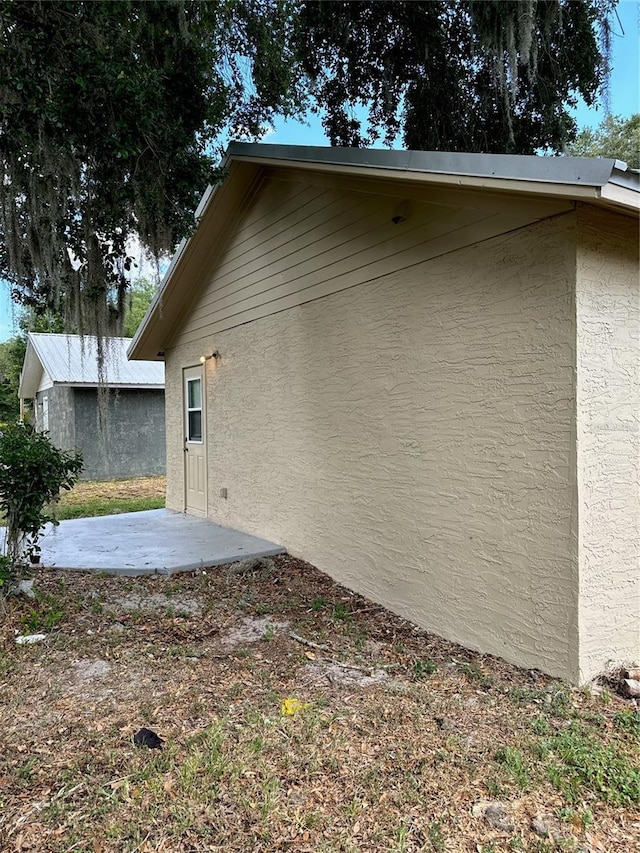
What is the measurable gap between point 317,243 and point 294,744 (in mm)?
4289

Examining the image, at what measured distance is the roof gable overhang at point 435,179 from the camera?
8.38 ft

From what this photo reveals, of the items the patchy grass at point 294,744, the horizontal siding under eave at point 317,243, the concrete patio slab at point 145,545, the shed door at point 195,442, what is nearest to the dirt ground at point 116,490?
the shed door at point 195,442

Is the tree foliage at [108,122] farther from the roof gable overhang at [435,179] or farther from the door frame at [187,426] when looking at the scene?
the door frame at [187,426]

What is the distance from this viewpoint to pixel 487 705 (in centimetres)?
282

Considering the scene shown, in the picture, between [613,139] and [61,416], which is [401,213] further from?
[613,139]

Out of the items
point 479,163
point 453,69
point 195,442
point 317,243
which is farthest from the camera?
point 195,442

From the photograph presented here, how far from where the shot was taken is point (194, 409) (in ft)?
27.1

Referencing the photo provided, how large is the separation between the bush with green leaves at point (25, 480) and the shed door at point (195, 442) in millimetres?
3613

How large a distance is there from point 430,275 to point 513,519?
1842 mm

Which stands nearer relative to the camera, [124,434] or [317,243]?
[317,243]

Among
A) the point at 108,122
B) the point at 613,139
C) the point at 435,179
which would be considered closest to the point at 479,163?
the point at 435,179

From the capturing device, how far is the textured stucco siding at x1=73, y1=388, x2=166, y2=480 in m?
13.7

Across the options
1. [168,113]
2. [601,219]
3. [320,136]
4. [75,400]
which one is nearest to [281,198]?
[168,113]

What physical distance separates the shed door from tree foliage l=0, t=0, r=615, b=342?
2.76 m
